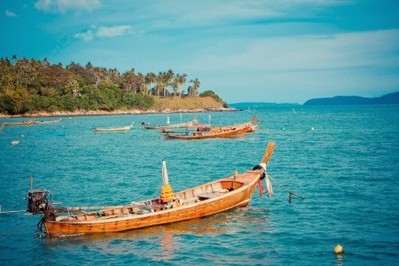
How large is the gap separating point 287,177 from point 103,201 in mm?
17148

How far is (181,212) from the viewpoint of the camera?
914 inches

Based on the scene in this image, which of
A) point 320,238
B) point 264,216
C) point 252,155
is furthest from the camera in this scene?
point 252,155

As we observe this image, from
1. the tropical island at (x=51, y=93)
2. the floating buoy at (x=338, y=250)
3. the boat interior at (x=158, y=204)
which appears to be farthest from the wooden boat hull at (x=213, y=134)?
the tropical island at (x=51, y=93)

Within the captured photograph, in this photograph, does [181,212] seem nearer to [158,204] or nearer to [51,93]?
[158,204]

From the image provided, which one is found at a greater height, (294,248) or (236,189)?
(236,189)

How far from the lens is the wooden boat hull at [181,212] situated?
828 inches

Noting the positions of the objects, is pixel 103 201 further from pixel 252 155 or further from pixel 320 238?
pixel 252 155

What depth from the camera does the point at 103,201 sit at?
29.5 metres

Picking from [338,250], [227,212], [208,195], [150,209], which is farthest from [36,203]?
[338,250]

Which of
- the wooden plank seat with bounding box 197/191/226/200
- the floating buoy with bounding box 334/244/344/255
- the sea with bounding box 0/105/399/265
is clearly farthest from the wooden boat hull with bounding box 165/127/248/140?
the floating buoy with bounding box 334/244/344/255

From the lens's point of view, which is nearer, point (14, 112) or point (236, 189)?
point (236, 189)

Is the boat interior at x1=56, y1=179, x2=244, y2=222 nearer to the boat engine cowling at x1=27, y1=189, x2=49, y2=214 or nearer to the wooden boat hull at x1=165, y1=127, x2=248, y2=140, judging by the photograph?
the boat engine cowling at x1=27, y1=189, x2=49, y2=214


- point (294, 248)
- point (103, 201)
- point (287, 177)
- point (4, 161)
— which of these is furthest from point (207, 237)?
point (4, 161)

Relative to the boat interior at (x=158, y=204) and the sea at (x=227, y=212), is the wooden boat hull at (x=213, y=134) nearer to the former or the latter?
the sea at (x=227, y=212)
